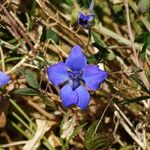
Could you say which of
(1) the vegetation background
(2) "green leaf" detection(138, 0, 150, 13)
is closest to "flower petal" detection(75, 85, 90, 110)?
(1) the vegetation background

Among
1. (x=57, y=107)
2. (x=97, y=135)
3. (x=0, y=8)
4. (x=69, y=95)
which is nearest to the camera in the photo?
(x=69, y=95)

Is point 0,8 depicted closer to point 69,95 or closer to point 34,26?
point 34,26

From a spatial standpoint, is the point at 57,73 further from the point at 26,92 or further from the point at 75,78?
the point at 26,92

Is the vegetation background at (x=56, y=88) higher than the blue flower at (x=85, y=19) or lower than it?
lower

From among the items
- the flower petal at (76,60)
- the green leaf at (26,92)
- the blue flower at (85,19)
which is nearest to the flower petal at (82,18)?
the blue flower at (85,19)

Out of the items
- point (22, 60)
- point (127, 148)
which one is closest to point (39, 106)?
point (22, 60)

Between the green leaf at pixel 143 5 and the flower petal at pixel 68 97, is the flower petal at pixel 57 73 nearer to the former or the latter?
the flower petal at pixel 68 97
